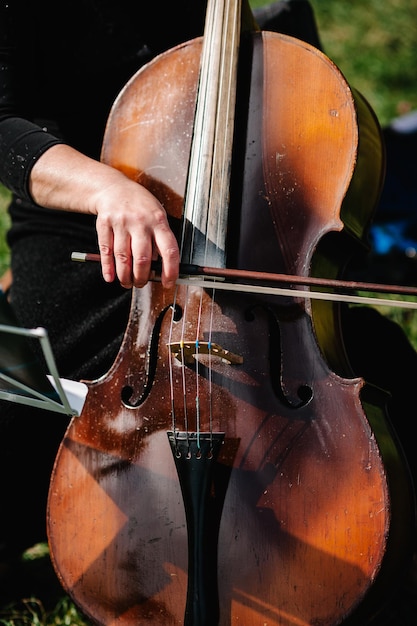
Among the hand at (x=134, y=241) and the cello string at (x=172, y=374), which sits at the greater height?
the hand at (x=134, y=241)

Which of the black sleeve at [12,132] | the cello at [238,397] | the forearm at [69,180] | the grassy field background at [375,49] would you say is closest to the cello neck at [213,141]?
the cello at [238,397]

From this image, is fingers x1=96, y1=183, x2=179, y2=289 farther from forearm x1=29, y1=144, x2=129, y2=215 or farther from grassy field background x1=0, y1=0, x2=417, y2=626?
grassy field background x1=0, y1=0, x2=417, y2=626

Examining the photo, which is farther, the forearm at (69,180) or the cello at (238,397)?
the forearm at (69,180)

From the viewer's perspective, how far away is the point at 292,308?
100 cm

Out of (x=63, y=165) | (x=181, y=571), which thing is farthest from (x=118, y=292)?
(x=181, y=571)

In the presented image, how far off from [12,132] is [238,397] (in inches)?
23.2

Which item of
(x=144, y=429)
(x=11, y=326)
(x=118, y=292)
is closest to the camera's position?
(x=11, y=326)

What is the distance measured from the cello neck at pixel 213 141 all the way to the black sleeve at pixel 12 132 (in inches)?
9.7

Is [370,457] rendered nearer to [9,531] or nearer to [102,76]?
[9,531]

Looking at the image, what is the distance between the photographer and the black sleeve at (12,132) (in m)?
1.11

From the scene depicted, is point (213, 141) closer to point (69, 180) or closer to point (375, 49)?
point (69, 180)

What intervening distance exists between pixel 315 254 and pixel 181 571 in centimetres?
50

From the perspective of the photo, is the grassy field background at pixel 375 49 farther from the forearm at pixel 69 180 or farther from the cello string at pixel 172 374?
the cello string at pixel 172 374

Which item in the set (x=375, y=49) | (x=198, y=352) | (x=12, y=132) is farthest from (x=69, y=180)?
(x=375, y=49)
